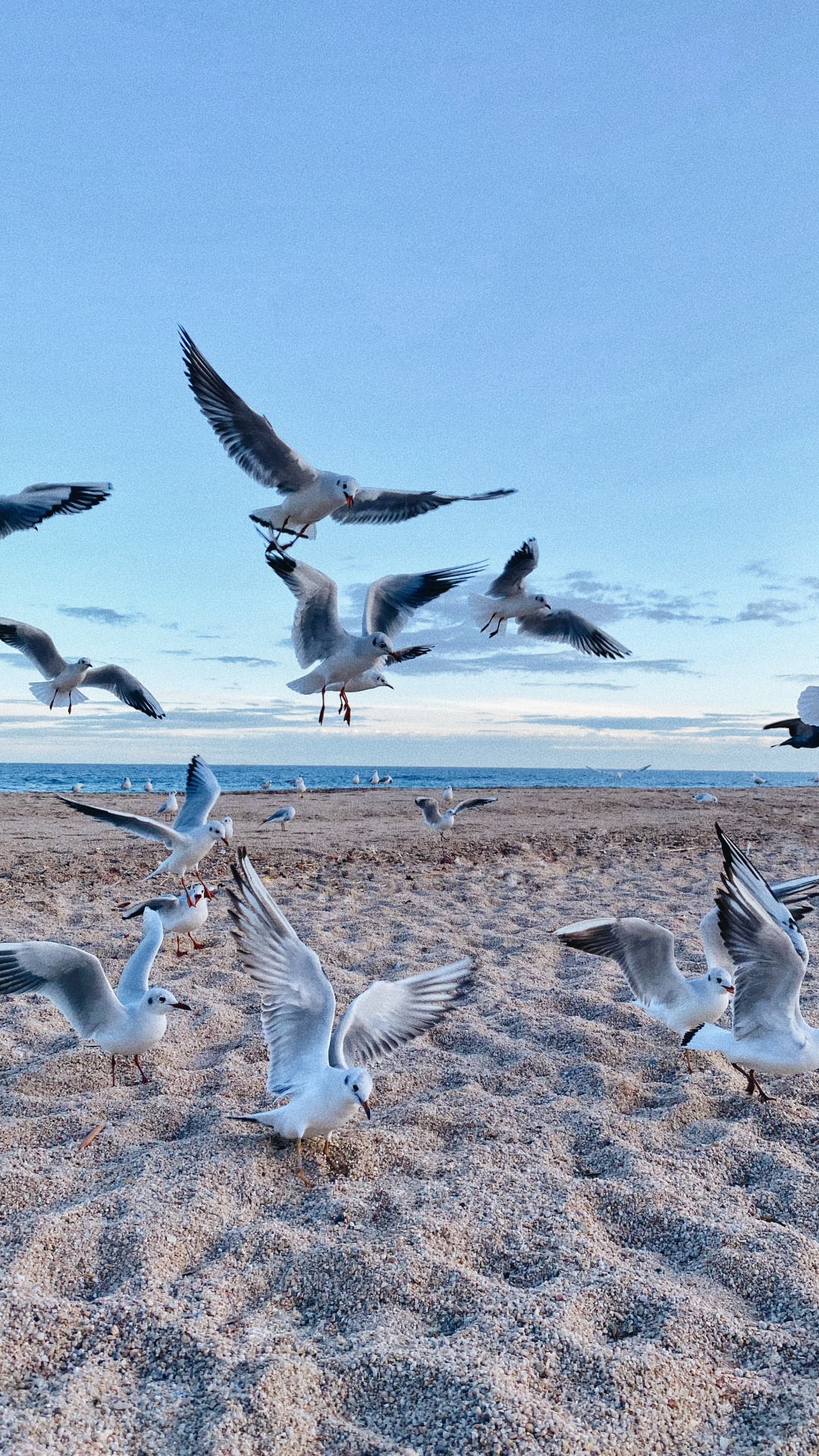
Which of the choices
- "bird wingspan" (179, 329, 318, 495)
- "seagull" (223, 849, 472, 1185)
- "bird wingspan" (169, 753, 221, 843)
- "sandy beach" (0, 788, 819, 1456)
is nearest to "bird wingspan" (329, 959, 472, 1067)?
"seagull" (223, 849, 472, 1185)

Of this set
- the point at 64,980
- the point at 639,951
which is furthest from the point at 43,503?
the point at 639,951

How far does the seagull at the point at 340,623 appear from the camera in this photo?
5.17 m

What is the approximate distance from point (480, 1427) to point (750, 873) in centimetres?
217

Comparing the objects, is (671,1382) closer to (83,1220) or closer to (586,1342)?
(586,1342)

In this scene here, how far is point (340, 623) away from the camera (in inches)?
221

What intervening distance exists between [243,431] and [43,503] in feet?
3.86

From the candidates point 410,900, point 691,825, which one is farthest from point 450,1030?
point 691,825

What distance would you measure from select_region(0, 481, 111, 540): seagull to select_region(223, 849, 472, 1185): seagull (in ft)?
8.37

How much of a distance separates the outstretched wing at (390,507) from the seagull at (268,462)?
0.56 metres

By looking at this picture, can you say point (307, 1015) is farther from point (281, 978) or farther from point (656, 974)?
point (656, 974)

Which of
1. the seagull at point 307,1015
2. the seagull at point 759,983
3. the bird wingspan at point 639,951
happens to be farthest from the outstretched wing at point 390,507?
the seagull at point 759,983

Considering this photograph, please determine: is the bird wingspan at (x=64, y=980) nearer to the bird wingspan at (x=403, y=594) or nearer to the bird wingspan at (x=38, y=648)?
the bird wingspan at (x=403, y=594)

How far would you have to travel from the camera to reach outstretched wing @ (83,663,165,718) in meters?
7.44

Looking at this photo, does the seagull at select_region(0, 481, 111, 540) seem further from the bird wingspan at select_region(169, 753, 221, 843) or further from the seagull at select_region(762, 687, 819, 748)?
the seagull at select_region(762, 687, 819, 748)
